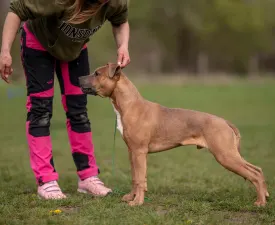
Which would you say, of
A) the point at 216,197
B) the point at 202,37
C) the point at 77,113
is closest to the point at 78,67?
the point at 77,113

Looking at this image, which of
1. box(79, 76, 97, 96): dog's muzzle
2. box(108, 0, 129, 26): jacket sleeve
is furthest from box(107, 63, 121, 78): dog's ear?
box(108, 0, 129, 26): jacket sleeve

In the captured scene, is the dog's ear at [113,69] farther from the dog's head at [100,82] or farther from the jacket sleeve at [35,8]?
the jacket sleeve at [35,8]

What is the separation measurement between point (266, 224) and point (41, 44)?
3.29 meters

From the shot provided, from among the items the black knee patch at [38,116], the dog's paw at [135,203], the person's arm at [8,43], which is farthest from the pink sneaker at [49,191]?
the person's arm at [8,43]

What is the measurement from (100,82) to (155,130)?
84cm

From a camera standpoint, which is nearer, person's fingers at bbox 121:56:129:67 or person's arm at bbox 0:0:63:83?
person's arm at bbox 0:0:63:83

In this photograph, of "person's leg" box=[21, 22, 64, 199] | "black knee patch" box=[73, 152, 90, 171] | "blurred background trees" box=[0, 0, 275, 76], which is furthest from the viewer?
"blurred background trees" box=[0, 0, 275, 76]

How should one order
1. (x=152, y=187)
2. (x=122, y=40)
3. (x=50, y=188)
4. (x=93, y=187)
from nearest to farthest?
(x=50, y=188) < (x=122, y=40) < (x=93, y=187) < (x=152, y=187)

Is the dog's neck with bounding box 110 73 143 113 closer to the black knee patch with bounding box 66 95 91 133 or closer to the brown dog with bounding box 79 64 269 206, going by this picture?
the brown dog with bounding box 79 64 269 206

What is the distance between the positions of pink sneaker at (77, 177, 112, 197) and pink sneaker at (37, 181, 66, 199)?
18.3 inches

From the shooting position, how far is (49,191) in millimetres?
6453

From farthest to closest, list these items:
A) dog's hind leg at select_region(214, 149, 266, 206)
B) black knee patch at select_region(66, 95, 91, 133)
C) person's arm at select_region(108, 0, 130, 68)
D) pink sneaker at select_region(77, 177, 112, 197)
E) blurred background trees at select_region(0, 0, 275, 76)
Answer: blurred background trees at select_region(0, 0, 275, 76), black knee patch at select_region(66, 95, 91, 133), pink sneaker at select_region(77, 177, 112, 197), person's arm at select_region(108, 0, 130, 68), dog's hind leg at select_region(214, 149, 266, 206)

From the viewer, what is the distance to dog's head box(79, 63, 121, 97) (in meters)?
6.29

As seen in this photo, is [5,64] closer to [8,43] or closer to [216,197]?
[8,43]
